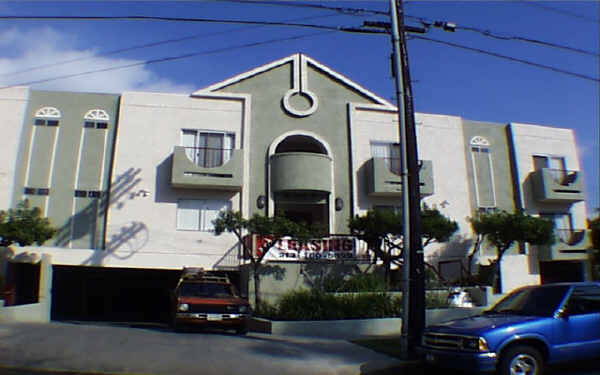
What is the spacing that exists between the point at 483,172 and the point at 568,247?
5.01 m

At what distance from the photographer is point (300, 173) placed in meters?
20.1

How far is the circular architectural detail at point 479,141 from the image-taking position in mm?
23453

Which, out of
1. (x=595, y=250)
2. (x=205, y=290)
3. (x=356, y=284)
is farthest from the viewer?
(x=595, y=250)

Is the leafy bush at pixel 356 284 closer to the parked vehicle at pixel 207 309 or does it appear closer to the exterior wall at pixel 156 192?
the parked vehicle at pixel 207 309

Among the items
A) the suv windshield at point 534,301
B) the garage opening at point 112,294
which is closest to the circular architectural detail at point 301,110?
the garage opening at point 112,294

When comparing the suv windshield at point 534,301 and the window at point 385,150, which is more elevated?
the window at point 385,150

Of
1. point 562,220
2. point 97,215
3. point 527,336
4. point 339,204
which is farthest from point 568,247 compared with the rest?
point 97,215

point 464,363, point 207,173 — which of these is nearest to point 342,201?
point 207,173

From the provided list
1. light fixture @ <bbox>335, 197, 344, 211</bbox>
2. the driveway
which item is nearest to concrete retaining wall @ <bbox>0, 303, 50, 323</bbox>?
the driveway

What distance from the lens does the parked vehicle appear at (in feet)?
42.3

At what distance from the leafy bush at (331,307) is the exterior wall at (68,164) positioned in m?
8.89

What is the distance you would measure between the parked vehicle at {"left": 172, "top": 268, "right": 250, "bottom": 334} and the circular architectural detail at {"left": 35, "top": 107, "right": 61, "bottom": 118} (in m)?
10.9

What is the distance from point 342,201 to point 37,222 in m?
11.8

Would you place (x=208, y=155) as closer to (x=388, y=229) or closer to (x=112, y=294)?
(x=388, y=229)
